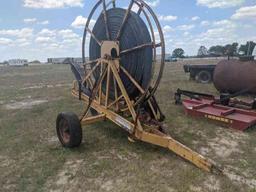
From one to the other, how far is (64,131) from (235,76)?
6.34 meters

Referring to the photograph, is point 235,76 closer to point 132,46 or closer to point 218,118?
point 218,118

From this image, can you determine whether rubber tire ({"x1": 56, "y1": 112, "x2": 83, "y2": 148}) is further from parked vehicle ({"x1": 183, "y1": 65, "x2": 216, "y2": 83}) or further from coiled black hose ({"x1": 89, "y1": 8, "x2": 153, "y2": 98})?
parked vehicle ({"x1": 183, "y1": 65, "x2": 216, "y2": 83})

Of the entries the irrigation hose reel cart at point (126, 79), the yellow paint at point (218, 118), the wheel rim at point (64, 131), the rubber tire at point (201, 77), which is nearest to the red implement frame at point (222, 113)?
the yellow paint at point (218, 118)

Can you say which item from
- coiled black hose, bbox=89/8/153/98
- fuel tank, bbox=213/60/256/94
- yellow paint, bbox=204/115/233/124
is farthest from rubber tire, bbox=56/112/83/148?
fuel tank, bbox=213/60/256/94

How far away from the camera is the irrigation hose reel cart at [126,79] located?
4977mm

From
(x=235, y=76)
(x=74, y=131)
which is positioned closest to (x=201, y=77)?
(x=235, y=76)

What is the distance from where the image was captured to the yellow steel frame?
14.1 feet

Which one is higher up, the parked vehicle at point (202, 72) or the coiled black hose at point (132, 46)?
the coiled black hose at point (132, 46)

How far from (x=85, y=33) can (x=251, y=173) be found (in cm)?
461

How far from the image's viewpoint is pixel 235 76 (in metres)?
9.55

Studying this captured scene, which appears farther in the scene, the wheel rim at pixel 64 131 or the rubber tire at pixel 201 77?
the rubber tire at pixel 201 77

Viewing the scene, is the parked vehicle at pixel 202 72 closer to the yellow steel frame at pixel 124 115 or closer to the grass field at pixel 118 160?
the grass field at pixel 118 160

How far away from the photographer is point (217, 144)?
5.46m

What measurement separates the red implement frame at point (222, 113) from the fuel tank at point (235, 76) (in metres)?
1.96
